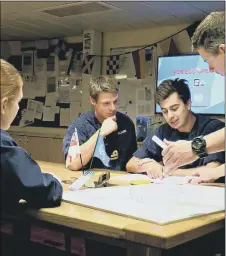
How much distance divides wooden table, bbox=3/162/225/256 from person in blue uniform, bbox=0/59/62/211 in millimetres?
92

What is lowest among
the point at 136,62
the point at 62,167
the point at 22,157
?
the point at 62,167

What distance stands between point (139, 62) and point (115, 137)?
76.1 inches

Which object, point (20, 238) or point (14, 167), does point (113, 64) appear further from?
point (14, 167)

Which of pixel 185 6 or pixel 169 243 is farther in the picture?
pixel 185 6

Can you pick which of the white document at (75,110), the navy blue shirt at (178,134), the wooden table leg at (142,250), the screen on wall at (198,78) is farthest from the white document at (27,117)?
the wooden table leg at (142,250)

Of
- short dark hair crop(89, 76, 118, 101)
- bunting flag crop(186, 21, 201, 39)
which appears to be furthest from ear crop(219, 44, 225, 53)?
bunting flag crop(186, 21, 201, 39)

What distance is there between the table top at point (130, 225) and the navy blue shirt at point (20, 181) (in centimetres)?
6

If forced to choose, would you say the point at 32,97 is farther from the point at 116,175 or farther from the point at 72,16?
the point at 116,175

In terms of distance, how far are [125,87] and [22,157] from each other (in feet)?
12.1

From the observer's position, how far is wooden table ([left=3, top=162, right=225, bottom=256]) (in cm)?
109

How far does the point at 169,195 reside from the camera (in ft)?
5.03

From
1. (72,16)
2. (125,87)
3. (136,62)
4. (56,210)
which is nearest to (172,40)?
(136,62)

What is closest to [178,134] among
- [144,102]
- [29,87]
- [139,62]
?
[144,102]

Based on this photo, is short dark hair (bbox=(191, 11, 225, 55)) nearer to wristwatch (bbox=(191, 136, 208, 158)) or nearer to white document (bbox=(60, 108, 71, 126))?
wristwatch (bbox=(191, 136, 208, 158))
